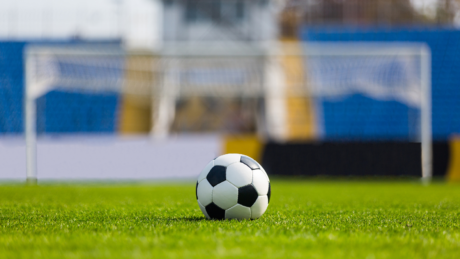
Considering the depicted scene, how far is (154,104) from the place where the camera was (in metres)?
22.8

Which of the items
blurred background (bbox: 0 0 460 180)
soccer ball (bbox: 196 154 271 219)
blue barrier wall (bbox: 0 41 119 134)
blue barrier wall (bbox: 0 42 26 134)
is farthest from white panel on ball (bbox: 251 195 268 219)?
blue barrier wall (bbox: 0 42 26 134)

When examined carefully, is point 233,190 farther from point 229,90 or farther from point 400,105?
point 400,105

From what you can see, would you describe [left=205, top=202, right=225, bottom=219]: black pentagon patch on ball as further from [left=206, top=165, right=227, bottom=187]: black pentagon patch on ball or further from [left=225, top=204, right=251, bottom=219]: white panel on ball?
[left=206, top=165, right=227, bottom=187]: black pentagon patch on ball

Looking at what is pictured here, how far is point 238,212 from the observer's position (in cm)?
438

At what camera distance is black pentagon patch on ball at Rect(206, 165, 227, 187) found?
4.40 meters

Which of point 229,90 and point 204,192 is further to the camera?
point 229,90

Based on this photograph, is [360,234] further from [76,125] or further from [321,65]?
[76,125]

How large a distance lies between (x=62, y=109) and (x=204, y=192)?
63.3ft

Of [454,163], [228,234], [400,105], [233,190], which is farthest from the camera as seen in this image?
[400,105]

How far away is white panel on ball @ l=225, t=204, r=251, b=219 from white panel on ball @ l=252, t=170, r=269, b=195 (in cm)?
20

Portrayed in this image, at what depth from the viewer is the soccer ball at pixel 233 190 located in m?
4.31

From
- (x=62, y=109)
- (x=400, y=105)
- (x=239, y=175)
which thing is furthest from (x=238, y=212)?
(x=400, y=105)

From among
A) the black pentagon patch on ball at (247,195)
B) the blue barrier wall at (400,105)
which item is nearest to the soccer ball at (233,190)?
the black pentagon patch on ball at (247,195)

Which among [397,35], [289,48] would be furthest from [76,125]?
[397,35]
